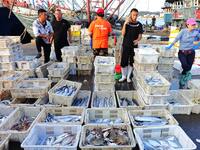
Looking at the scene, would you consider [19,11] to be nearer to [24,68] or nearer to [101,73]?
[24,68]

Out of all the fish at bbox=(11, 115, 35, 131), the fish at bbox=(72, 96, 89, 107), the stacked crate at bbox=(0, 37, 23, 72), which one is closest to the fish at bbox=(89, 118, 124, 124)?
the fish at bbox=(72, 96, 89, 107)

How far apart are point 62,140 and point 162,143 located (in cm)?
143

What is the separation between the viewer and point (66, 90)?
486 centimetres

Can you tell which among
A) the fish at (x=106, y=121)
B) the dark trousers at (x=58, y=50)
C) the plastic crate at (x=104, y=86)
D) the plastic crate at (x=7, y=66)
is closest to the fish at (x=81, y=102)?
the plastic crate at (x=104, y=86)

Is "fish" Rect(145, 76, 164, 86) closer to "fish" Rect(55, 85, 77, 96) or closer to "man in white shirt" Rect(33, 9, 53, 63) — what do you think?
"fish" Rect(55, 85, 77, 96)

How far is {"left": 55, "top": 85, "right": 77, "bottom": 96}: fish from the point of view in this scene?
15.3ft

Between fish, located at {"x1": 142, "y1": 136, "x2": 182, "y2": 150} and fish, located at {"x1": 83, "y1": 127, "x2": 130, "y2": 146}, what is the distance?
31cm

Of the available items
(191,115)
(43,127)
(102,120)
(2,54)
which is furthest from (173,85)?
Answer: (2,54)

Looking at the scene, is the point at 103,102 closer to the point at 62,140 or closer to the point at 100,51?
the point at 62,140

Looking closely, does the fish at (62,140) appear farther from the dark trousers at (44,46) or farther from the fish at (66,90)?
the dark trousers at (44,46)

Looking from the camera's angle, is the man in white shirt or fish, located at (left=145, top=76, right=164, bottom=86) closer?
fish, located at (left=145, top=76, right=164, bottom=86)

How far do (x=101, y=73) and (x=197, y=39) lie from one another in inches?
102

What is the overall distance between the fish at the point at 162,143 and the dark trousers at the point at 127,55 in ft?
9.74

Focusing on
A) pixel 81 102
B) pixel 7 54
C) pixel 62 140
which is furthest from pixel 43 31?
pixel 62 140
